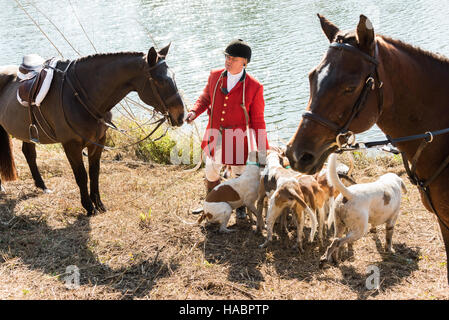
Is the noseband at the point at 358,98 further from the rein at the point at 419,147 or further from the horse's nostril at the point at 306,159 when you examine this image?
the horse's nostril at the point at 306,159

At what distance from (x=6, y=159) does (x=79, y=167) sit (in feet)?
6.48

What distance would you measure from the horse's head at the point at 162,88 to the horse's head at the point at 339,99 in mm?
2616

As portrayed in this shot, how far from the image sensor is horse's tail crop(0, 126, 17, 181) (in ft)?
21.3

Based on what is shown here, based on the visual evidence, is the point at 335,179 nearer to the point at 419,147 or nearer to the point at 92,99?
the point at 419,147

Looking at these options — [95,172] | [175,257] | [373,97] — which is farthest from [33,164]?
[373,97]

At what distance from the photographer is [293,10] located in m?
16.6

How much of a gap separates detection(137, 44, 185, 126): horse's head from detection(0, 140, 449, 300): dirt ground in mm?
1449

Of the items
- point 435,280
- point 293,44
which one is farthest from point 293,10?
point 435,280

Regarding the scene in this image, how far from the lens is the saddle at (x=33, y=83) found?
524cm

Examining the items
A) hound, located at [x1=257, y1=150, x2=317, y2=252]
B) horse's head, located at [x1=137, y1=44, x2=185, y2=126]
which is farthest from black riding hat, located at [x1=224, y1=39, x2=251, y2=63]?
hound, located at [x1=257, y1=150, x2=317, y2=252]

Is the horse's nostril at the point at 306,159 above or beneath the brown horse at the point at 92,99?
above

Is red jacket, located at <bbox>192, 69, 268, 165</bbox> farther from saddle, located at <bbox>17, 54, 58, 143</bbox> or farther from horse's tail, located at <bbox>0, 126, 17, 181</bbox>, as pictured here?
horse's tail, located at <bbox>0, 126, 17, 181</bbox>

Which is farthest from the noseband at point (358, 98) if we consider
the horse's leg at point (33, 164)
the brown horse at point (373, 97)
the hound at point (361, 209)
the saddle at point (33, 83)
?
the horse's leg at point (33, 164)

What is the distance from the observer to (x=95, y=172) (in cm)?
578
